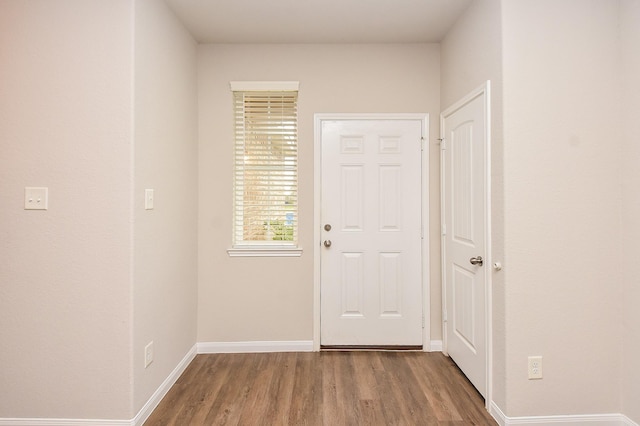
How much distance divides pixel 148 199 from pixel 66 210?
0.42m

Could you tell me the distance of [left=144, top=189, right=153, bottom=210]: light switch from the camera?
2.11 metres

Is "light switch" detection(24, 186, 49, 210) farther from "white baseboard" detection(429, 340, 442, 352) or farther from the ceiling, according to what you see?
"white baseboard" detection(429, 340, 442, 352)

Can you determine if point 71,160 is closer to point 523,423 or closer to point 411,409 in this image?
point 411,409

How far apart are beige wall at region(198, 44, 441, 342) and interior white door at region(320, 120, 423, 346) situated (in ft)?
0.47

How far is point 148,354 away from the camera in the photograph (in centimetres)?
215

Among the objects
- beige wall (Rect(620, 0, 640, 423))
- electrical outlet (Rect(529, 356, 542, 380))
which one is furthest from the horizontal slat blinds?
beige wall (Rect(620, 0, 640, 423))

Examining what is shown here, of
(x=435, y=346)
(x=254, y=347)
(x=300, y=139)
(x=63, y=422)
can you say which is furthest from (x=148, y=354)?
(x=435, y=346)

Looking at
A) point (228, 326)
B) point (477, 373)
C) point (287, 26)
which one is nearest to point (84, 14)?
point (287, 26)

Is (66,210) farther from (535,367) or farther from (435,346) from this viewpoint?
(435,346)

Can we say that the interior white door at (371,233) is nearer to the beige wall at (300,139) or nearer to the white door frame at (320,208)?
the white door frame at (320,208)

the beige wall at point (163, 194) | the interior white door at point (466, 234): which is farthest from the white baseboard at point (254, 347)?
the interior white door at point (466, 234)

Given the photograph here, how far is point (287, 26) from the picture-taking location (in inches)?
108

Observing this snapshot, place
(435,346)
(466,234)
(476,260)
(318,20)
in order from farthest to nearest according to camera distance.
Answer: (435,346)
(318,20)
(466,234)
(476,260)

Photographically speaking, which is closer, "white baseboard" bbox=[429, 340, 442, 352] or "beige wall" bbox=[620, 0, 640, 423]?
"beige wall" bbox=[620, 0, 640, 423]
